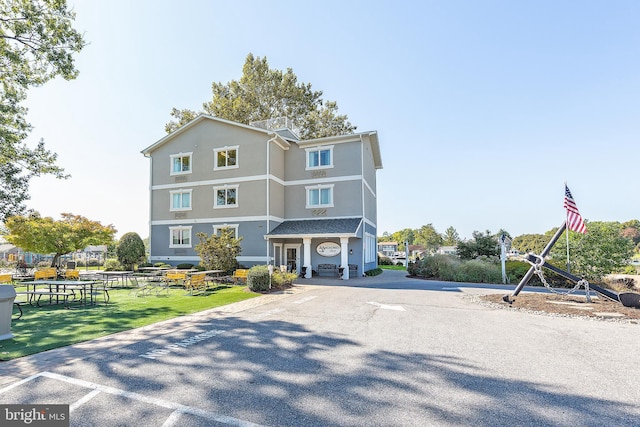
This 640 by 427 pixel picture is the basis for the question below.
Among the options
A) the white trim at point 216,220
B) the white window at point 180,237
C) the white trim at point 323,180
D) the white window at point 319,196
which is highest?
the white trim at point 323,180

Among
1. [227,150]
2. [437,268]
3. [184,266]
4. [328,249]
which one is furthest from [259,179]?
[437,268]

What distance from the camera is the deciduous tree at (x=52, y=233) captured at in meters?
21.6

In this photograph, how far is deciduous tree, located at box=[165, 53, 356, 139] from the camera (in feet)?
122

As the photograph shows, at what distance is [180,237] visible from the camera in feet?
81.5

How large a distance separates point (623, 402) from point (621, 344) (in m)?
3.39

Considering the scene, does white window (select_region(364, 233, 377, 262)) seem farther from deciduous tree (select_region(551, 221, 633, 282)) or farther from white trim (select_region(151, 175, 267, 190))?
deciduous tree (select_region(551, 221, 633, 282))

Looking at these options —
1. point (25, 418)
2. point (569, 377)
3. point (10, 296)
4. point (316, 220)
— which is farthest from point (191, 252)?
point (569, 377)

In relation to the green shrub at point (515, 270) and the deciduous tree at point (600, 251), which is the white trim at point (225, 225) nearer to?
the green shrub at point (515, 270)

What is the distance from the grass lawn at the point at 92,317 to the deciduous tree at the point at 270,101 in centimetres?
2747

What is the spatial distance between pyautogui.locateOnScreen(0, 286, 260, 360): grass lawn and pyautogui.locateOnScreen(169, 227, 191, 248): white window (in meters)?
11.2

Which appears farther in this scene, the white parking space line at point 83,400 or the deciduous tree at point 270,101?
the deciduous tree at point 270,101

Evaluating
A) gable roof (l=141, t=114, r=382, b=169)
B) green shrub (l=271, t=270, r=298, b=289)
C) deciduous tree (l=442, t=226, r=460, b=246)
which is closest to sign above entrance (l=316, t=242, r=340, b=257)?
green shrub (l=271, t=270, r=298, b=289)

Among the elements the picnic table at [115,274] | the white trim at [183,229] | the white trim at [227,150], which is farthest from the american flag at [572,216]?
the white trim at [183,229]

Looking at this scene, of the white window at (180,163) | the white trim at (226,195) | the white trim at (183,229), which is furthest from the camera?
the white window at (180,163)
